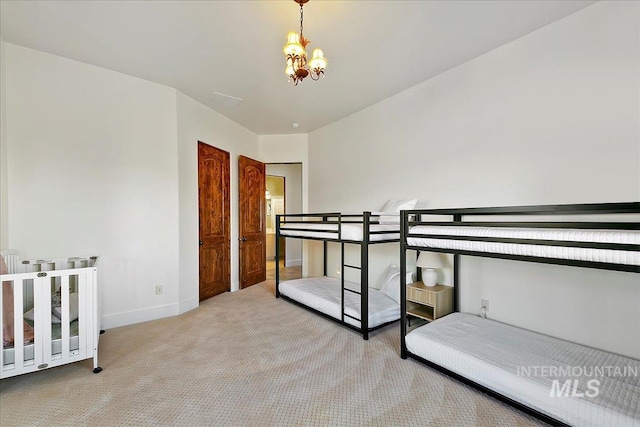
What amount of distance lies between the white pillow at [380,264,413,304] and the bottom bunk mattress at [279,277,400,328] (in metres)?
0.06

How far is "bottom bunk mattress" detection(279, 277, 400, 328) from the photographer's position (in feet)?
9.45

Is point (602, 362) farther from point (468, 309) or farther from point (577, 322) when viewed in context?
point (468, 309)

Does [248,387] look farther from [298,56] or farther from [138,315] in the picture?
[298,56]

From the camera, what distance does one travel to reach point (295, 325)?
3.09 meters

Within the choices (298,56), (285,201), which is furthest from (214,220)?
(285,201)

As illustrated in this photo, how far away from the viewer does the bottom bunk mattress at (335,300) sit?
2.88m

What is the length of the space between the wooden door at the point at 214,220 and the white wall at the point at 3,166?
1806 mm

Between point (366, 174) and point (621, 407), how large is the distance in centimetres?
323

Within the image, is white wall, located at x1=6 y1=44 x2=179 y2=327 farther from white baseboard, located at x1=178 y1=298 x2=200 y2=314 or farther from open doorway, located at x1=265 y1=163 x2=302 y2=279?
open doorway, located at x1=265 y1=163 x2=302 y2=279

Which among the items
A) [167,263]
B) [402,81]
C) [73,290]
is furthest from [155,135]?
[402,81]

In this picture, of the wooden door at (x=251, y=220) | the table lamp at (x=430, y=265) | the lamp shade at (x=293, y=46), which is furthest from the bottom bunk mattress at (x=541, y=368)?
the wooden door at (x=251, y=220)

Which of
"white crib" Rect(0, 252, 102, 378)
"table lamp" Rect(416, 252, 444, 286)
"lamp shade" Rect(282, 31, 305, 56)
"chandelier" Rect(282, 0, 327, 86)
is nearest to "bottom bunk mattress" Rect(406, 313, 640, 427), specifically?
"table lamp" Rect(416, 252, 444, 286)

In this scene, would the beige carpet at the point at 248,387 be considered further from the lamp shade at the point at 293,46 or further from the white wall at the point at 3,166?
the lamp shade at the point at 293,46

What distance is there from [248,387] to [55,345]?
4.90 ft
